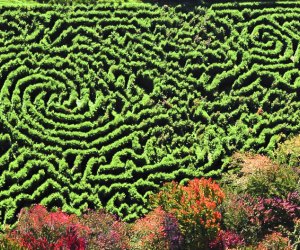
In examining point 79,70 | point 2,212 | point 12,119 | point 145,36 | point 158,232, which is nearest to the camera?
point 158,232

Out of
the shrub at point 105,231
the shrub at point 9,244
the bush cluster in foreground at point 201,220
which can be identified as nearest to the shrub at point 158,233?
the bush cluster in foreground at point 201,220

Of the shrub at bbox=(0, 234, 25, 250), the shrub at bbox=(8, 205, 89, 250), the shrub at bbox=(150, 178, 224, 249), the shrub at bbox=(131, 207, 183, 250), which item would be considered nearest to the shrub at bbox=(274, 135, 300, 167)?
the shrub at bbox=(150, 178, 224, 249)

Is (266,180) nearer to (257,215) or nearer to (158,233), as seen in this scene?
(257,215)

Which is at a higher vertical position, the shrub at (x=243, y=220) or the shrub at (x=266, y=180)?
the shrub at (x=266, y=180)

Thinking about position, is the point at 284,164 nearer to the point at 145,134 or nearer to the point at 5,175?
the point at 145,134

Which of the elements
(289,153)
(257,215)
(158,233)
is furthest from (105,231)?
(289,153)

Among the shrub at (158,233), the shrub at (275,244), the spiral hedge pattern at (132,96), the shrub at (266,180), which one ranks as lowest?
the shrub at (275,244)

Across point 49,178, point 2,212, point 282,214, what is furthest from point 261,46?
point 2,212

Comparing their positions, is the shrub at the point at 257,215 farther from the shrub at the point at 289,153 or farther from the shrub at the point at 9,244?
the shrub at the point at 9,244

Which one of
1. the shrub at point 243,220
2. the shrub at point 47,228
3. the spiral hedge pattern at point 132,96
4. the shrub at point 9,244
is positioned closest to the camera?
the shrub at point 9,244
